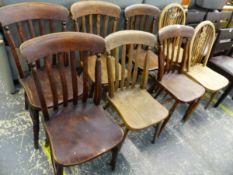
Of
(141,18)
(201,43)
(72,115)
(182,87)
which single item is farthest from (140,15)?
(72,115)

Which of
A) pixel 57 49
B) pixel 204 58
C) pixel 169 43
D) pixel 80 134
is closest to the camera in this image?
pixel 57 49

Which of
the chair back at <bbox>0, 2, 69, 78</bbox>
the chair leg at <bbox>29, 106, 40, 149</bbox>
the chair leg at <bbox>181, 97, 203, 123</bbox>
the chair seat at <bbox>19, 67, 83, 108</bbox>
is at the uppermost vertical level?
Result: the chair back at <bbox>0, 2, 69, 78</bbox>

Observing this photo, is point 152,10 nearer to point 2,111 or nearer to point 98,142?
point 98,142

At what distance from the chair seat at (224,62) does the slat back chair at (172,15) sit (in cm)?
57

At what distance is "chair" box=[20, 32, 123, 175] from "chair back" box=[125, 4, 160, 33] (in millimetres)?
801

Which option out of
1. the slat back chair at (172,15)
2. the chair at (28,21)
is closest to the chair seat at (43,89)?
the chair at (28,21)

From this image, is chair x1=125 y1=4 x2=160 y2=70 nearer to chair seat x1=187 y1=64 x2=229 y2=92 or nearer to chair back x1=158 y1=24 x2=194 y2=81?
chair back x1=158 y1=24 x2=194 y2=81

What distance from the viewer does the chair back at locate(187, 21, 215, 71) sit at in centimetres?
185

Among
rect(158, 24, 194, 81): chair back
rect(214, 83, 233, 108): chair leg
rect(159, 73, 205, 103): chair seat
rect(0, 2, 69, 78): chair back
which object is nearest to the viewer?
rect(0, 2, 69, 78): chair back

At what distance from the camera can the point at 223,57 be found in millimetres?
2297

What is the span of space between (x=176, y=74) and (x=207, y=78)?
321 mm

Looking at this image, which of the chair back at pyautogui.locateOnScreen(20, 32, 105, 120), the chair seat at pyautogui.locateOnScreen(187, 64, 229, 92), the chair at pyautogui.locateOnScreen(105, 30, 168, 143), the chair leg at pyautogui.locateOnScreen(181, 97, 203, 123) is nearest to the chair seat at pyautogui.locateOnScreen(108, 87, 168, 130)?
the chair at pyautogui.locateOnScreen(105, 30, 168, 143)

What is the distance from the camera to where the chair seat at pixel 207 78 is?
6.08 feet

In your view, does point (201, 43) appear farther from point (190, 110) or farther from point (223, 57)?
point (190, 110)
